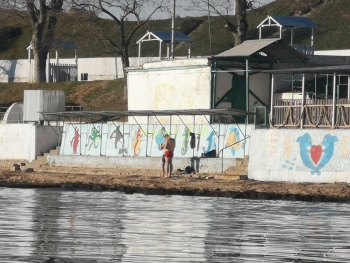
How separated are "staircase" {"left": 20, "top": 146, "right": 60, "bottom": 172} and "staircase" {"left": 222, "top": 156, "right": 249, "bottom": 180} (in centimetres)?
1109

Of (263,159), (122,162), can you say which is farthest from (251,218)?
(122,162)

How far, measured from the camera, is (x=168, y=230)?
95.9 ft

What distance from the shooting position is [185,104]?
5797 cm

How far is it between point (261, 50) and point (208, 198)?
15.5m

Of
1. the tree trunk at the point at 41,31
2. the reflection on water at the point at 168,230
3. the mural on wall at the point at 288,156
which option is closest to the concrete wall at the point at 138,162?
the mural on wall at the point at 288,156

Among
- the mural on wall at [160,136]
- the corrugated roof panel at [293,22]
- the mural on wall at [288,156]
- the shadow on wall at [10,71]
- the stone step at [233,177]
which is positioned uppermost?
the corrugated roof panel at [293,22]

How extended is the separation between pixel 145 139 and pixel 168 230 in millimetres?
25768

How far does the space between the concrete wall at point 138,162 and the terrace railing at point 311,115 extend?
3.30 m

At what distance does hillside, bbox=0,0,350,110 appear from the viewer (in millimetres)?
79688

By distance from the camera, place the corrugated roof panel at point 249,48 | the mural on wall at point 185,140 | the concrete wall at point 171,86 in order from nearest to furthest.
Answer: the mural on wall at point 185,140
the corrugated roof panel at point 249,48
the concrete wall at point 171,86

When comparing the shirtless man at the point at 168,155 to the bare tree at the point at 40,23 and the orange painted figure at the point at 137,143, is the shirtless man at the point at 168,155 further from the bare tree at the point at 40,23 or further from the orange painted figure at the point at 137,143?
the bare tree at the point at 40,23

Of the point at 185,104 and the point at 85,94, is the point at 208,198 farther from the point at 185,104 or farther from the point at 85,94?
the point at 85,94

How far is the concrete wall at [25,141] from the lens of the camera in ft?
200

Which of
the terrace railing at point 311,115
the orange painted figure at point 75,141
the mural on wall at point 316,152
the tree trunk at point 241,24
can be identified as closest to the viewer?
the mural on wall at point 316,152
